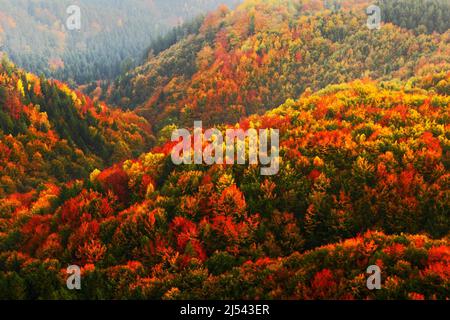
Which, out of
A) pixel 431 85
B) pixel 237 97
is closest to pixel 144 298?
pixel 431 85

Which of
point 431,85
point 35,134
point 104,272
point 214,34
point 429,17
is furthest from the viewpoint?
point 214,34

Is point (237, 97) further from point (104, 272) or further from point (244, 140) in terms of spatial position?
point (104, 272)

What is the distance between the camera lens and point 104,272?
18.7m

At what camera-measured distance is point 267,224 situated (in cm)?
2212

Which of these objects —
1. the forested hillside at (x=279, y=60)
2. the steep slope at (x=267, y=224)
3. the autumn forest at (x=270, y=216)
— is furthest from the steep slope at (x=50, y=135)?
the steep slope at (x=267, y=224)

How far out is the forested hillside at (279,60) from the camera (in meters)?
82.2

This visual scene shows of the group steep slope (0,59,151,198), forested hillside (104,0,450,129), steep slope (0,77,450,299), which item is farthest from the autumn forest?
forested hillside (104,0,450,129)

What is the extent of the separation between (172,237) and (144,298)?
527 cm

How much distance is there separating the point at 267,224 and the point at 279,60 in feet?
266

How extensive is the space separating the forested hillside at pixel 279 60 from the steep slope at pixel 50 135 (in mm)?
18478

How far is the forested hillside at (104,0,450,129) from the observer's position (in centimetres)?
8219

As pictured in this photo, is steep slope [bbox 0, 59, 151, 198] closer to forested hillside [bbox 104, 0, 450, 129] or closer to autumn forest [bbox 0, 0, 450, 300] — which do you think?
autumn forest [bbox 0, 0, 450, 300]

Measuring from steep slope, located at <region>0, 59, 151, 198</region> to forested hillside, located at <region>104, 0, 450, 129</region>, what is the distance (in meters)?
18.5

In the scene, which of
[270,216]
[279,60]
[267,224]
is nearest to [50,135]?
[270,216]
